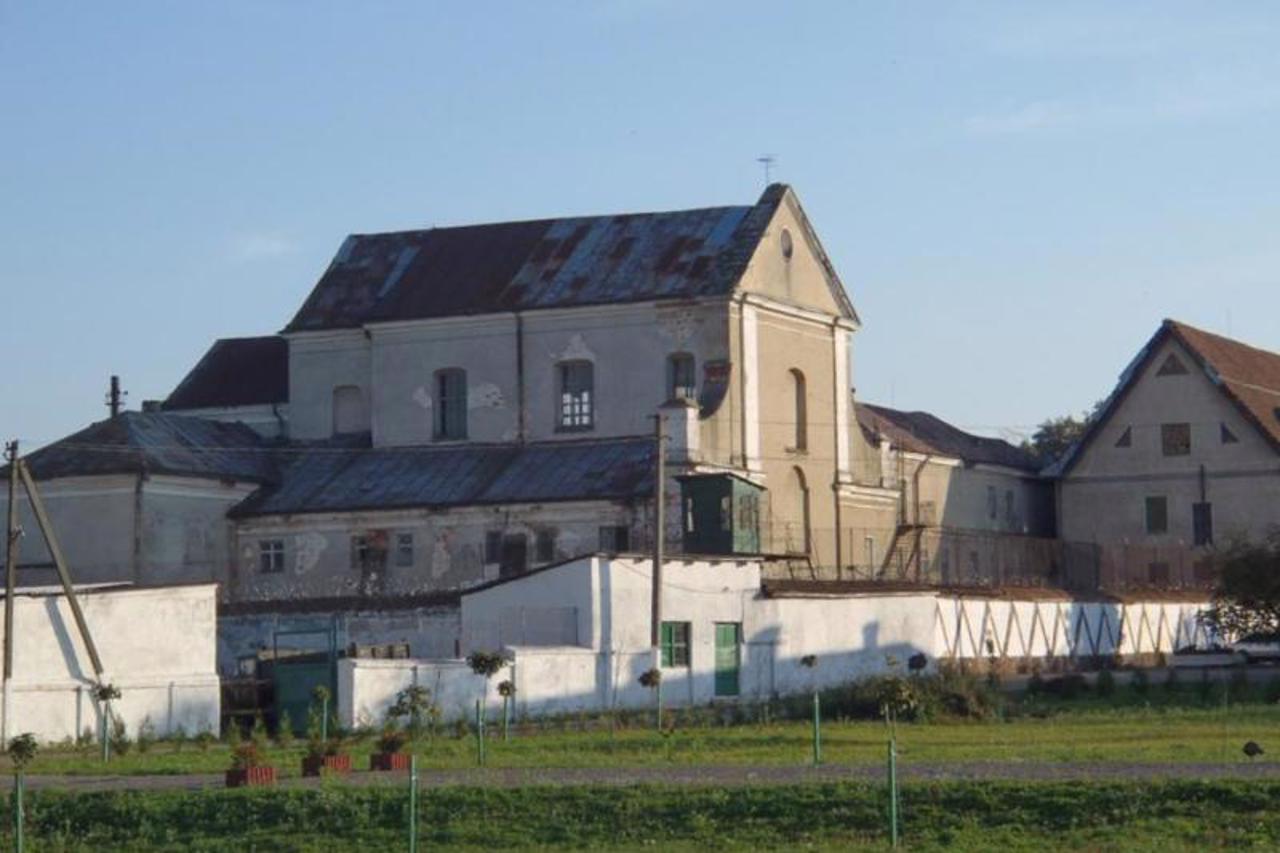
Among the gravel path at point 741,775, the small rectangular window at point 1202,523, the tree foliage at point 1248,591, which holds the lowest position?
the gravel path at point 741,775

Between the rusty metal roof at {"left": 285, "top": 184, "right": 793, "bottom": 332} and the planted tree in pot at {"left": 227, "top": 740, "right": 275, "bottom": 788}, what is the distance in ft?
114

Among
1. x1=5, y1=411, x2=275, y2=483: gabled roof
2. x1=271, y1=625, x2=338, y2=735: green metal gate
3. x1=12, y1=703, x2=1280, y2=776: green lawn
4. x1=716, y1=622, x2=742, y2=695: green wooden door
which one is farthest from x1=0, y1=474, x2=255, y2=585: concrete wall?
x1=12, y1=703, x2=1280, y2=776: green lawn

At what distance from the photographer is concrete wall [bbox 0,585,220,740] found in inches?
1802

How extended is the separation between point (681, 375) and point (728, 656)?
12.9m

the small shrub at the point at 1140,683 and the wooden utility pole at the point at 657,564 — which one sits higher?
the wooden utility pole at the point at 657,564

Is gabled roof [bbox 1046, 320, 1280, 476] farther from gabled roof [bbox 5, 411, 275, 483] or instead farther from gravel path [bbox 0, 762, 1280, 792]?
gravel path [bbox 0, 762, 1280, 792]

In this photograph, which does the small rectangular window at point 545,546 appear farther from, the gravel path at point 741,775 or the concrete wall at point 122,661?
the gravel path at point 741,775

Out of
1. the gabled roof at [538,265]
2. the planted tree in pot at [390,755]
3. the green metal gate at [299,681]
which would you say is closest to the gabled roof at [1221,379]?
the gabled roof at [538,265]

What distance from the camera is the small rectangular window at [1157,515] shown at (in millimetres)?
84812

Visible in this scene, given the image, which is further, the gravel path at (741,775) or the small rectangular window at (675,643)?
the small rectangular window at (675,643)

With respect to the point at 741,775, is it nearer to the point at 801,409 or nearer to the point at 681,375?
the point at 681,375

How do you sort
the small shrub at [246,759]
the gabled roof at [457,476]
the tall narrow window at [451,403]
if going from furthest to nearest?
the tall narrow window at [451,403] < the gabled roof at [457,476] < the small shrub at [246,759]

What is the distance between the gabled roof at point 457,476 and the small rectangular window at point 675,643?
7.37m

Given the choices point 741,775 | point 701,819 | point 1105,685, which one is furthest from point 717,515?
point 701,819
